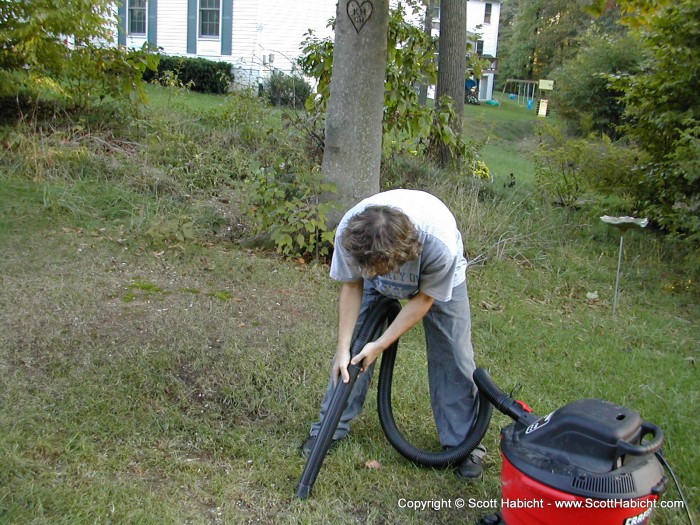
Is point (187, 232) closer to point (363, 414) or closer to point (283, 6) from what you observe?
point (363, 414)

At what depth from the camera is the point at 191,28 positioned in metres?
20.7

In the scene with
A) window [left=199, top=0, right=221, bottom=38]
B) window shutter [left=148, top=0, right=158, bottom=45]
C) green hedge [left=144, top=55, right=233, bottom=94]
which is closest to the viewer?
green hedge [left=144, top=55, right=233, bottom=94]

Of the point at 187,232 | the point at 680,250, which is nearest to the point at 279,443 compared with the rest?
the point at 187,232

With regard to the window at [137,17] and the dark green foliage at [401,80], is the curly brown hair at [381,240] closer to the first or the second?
the dark green foliage at [401,80]

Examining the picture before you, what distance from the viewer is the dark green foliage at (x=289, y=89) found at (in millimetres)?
8781

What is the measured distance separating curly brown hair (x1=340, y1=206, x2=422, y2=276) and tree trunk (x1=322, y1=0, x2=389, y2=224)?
370cm

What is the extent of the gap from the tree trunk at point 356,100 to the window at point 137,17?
55.7ft

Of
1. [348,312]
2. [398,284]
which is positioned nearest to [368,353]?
[348,312]

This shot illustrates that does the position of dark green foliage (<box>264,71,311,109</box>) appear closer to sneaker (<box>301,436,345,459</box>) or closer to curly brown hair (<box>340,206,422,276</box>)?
sneaker (<box>301,436,345,459</box>)

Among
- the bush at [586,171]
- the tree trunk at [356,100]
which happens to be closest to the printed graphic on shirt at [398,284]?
the tree trunk at [356,100]

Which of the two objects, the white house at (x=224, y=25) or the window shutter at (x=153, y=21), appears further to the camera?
the window shutter at (x=153, y=21)

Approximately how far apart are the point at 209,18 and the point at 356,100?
1622cm

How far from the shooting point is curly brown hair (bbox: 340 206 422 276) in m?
2.64

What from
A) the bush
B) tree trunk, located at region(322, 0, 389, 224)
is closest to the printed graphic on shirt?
tree trunk, located at region(322, 0, 389, 224)
